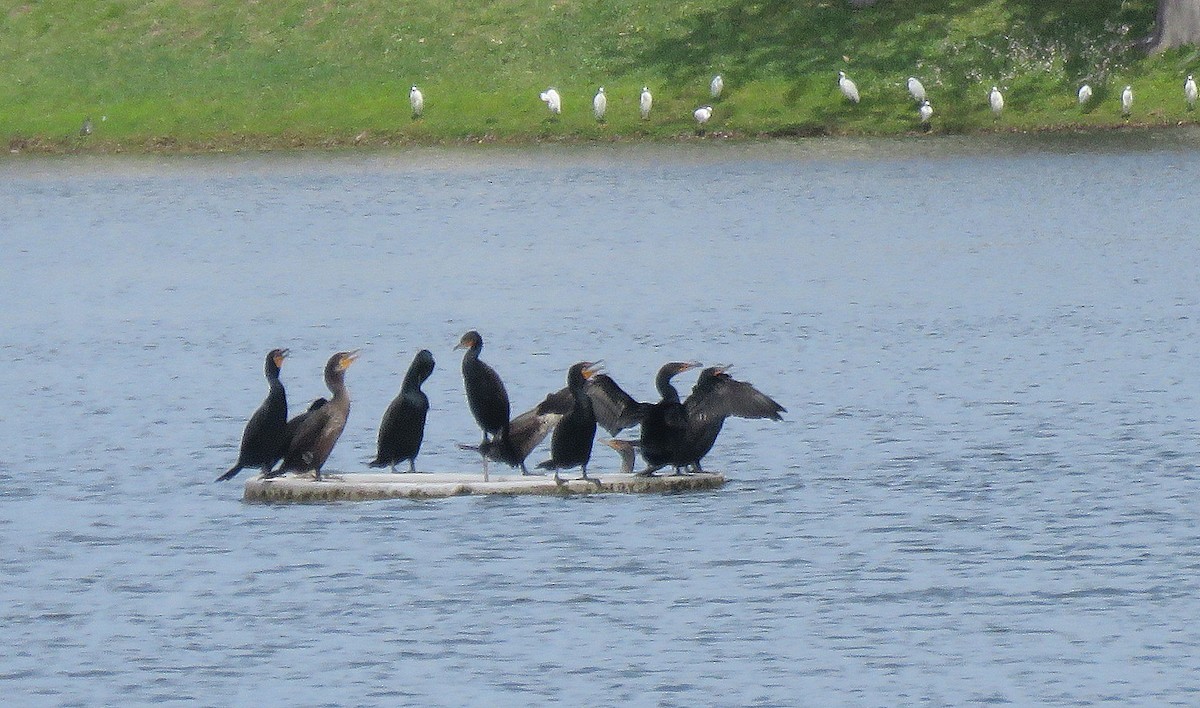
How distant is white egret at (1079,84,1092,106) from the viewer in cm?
6006

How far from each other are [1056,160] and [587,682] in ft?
143

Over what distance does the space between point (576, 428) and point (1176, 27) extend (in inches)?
1782

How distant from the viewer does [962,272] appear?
39.5m

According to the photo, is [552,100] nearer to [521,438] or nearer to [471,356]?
[521,438]

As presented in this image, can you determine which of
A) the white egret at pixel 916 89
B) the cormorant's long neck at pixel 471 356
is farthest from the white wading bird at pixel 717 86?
the cormorant's long neck at pixel 471 356

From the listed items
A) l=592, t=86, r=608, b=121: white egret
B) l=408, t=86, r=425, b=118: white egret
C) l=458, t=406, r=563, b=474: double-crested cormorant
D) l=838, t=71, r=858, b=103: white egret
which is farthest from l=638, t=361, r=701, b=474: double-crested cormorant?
l=408, t=86, r=425, b=118: white egret

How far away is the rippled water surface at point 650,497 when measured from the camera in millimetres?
15727

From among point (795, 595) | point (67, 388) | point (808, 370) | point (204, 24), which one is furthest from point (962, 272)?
point (204, 24)

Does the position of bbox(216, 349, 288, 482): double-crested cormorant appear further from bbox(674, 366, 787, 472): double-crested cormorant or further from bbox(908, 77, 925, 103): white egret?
bbox(908, 77, 925, 103): white egret

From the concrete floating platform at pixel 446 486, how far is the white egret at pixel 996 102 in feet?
130

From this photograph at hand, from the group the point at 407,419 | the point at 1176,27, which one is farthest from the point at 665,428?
the point at 1176,27

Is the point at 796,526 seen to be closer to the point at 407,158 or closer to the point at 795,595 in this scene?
the point at 795,595

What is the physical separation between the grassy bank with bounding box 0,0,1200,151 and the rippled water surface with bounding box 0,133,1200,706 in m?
10.1

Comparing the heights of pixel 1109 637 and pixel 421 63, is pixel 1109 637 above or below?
below
